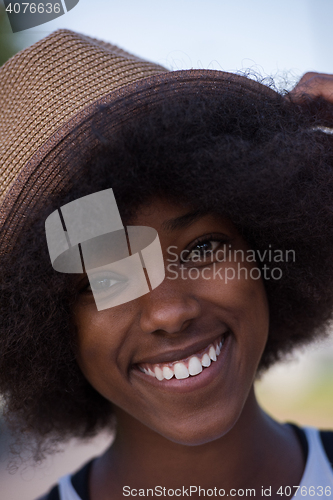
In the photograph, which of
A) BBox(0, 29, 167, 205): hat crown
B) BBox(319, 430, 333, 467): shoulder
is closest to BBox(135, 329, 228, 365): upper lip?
BBox(0, 29, 167, 205): hat crown

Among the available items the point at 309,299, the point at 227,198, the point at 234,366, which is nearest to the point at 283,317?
the point at 309,299

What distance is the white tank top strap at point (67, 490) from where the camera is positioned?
5.50 ft

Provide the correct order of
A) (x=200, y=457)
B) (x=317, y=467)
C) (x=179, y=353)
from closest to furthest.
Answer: (x=179, y=353) → (x=200, y=457) → (x=317, y=467)

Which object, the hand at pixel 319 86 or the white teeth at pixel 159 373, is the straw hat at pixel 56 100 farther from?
the white teeth at pixel 159 373

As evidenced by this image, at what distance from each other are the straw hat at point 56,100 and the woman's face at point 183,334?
0.25 meters

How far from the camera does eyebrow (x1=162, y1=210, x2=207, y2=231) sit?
4.15 feet

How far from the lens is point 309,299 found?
5.54 feet

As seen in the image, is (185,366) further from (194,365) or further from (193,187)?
(193,187)

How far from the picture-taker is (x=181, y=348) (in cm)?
130

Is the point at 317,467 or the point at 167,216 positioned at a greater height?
the point at 167,216

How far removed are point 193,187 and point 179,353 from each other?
46 centimetres

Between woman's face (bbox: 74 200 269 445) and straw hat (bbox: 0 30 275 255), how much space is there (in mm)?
248

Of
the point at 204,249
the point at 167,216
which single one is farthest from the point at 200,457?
the point at 167,216

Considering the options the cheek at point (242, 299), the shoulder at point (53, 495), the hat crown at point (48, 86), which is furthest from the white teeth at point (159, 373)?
the shoulder at point (53, 495)
